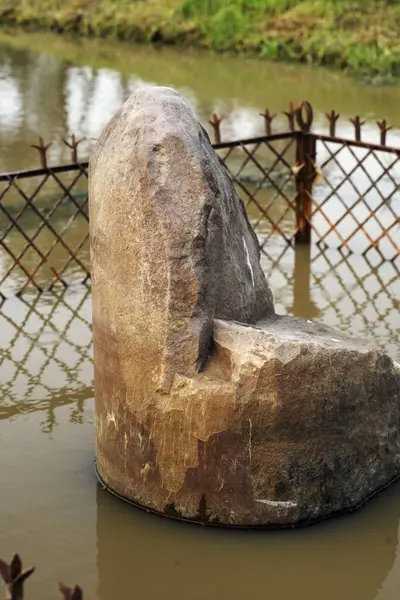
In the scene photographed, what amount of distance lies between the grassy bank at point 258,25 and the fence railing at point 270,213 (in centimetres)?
726

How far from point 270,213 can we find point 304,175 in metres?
1.15

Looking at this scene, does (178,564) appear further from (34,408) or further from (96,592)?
(34,408)

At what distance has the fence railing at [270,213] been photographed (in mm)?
6898

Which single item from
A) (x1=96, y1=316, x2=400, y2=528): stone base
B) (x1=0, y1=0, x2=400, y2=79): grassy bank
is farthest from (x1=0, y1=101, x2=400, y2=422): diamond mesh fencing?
(x1=0, y1=0, x2=400, y2=79): grassy bank

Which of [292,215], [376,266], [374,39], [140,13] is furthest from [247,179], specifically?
[140,13]

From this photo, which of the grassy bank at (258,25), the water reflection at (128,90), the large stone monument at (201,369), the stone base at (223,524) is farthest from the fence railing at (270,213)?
the grassy bank at (258,25)

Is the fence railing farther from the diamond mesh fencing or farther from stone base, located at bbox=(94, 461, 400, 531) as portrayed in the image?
stone base, located at bbox=(94, 461, 400, 531)

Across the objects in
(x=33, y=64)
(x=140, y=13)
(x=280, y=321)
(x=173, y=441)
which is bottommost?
(x=173, y=441)

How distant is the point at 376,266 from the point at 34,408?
313cm

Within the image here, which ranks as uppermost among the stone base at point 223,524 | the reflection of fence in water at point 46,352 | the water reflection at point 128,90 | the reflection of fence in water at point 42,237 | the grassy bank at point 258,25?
the grassy bank at point 258,25

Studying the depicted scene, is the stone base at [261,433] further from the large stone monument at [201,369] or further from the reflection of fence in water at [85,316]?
the reflection of fence in water at [85,316]

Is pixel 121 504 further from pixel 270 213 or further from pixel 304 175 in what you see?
pixel 270 213

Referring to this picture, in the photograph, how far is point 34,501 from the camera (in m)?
4.39

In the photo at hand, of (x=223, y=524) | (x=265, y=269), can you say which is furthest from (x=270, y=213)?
(x=223, y=524)
